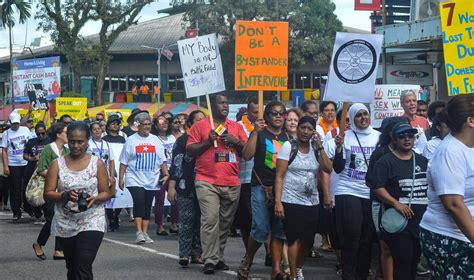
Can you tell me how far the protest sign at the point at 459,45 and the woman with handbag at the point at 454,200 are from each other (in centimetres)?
412

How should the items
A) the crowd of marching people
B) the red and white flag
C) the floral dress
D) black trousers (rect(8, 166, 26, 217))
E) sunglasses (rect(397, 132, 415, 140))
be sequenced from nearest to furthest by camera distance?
the crowd of marching people < the floral dress < sunglasses (rect(397, 132, 415, 140)) < black trousers (rect(8, 166, 26, 217)) < the red and white flag

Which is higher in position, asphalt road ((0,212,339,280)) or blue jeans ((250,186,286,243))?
blue jeans ((250,186,286,243))

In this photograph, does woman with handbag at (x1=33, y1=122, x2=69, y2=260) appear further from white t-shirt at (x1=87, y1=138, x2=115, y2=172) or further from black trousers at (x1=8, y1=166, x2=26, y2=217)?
black trousers at (x1=8, y1=166, x2=26, y2=217)

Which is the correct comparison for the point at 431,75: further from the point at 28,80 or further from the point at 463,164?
the point at 463,164

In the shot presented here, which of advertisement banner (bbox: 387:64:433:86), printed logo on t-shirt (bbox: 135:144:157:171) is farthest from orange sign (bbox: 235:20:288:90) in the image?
advertisement banner (bbox: 387:64:433:86)

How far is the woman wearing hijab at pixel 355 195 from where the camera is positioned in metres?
8.88

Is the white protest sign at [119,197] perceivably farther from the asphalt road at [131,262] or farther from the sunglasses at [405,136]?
the sunglasses at [405,136]

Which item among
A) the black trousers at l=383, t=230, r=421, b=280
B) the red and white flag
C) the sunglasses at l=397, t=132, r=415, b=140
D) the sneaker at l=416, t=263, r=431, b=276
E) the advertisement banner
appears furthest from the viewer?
the red and white flag

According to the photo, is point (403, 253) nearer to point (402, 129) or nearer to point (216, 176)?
point (402, 129)

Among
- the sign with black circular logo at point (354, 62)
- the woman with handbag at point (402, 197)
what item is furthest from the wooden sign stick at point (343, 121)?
the woman with handbag at point (402, 197)

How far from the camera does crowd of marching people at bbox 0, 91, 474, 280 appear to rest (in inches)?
215

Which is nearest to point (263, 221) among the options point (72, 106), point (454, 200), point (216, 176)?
point (216, 176)

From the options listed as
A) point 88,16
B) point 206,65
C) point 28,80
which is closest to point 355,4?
point 28,80

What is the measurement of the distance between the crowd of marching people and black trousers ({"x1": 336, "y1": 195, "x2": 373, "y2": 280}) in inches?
0.5
